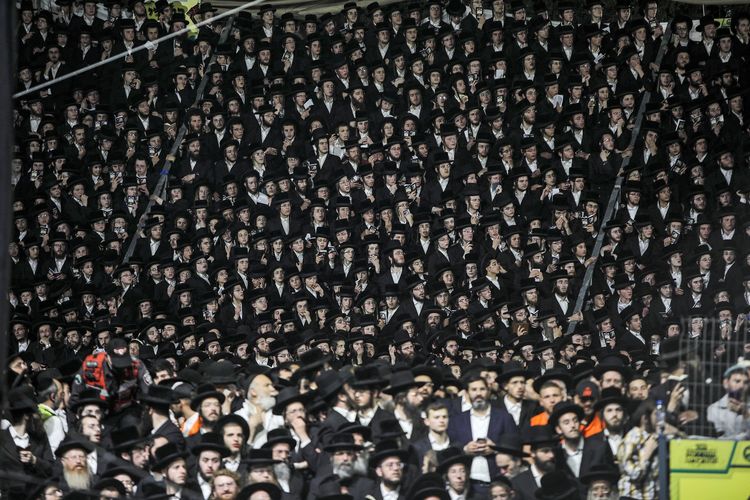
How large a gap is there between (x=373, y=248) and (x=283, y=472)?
19.9ft

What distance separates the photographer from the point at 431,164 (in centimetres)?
1783

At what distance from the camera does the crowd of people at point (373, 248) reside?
36.7 feet

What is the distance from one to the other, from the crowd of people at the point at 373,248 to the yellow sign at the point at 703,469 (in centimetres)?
45

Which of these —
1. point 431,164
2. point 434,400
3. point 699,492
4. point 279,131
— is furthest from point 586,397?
point 279,131

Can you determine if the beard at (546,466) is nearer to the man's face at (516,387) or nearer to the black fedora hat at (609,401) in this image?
the black fedora hat at (609,401)

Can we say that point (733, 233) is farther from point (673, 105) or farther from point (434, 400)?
point (434, 400)

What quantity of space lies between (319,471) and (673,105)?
879 cm

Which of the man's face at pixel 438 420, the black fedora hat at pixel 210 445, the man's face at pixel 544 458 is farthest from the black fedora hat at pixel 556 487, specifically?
the black fedora hat at pixel 210 445

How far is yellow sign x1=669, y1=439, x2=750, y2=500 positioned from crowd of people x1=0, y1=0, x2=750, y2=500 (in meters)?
0.45

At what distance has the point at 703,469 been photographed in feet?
32.4

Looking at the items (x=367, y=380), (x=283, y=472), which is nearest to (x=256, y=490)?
(x=283, y=472)

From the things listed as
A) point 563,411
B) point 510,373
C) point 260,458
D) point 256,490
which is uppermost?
point 510,373

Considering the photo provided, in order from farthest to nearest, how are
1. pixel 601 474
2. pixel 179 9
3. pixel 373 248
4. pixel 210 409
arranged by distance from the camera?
1. pixel 179 9
2. pixel 373 248
3. pixel 210 409
4. pixel 601 474

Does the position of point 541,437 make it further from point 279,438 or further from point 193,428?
point 193,428
